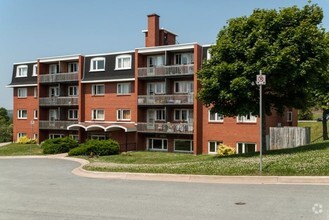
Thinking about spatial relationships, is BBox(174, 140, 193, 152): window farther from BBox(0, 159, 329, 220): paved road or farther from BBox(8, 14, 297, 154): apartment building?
BBox(0, 159, 329, 220): paved road

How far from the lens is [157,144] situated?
3572 centimetres

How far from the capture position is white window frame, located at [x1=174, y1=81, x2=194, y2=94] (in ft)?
110

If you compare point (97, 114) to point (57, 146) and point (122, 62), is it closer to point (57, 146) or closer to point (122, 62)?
point (122, 62)

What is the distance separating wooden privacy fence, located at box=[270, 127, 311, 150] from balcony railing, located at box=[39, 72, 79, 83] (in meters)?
22.6

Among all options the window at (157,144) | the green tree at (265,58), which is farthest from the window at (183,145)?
the green tree at (265,58)

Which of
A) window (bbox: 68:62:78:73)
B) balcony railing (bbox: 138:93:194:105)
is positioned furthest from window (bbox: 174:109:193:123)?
window (bbox: 68:62:78:73)

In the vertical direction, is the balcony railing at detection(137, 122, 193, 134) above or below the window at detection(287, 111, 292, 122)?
below

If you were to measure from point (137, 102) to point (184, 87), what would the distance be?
490 cm

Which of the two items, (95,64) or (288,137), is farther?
(95,64)

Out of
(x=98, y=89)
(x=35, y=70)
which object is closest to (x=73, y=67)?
(x=98, y=89)

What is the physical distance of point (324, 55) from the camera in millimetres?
18594

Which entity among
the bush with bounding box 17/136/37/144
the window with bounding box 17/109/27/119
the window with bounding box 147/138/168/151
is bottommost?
the bush with bounding box 17/136/37/144

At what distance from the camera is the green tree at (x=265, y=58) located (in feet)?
59.9

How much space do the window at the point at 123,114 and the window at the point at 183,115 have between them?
17.3 feet
